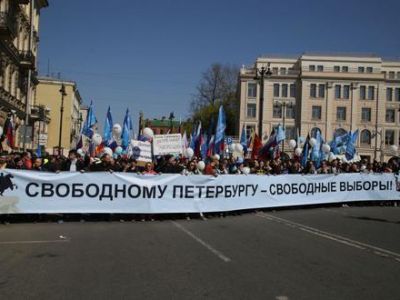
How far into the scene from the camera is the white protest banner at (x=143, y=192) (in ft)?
44.8

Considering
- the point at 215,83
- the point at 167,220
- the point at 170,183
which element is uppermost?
the point at 215,83

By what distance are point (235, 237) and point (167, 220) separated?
3.80m

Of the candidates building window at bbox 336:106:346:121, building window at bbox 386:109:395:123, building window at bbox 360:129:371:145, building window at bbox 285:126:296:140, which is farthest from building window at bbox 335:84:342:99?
building window at bbox 285:126:296:140

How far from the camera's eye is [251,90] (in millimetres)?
97750

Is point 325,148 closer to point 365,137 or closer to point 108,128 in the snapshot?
point 108,128

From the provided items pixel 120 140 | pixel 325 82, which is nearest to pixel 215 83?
pixel 325 82

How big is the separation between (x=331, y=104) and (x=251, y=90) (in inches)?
546

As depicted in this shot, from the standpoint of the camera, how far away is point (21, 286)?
A: 6891mm

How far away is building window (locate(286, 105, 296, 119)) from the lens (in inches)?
3853

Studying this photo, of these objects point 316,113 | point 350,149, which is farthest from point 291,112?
point 350,149

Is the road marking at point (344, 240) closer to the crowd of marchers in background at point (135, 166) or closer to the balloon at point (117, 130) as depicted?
the crowd of marchers in background at point (135, 166)

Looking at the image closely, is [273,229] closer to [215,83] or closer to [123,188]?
[123,188]

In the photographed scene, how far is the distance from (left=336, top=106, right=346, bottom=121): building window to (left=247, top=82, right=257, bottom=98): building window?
14555 millimetres

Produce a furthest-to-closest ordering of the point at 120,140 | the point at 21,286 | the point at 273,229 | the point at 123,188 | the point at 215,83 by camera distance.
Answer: the point at 215,83
the point at 120,140
the point at 123,188
the point at 273,229
the point at 21,286
